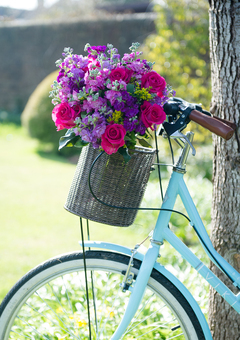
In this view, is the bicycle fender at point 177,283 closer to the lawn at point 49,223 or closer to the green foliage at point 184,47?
the lawn at point 49,223

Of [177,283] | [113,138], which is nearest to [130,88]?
[113,138]

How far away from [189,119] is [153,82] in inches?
8.7

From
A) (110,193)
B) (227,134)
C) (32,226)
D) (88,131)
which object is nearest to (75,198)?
(110,193)

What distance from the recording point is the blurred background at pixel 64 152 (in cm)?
341

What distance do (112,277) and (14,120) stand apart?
29.4 feet

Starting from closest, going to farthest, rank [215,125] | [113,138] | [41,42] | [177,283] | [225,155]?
1. [113,138]
2. [215,125]
3. [177,283]
4. [225,155]
5. [41,42]

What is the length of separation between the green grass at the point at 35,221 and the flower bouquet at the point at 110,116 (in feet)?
5.09

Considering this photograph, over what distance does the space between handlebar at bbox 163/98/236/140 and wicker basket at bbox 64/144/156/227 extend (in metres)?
0.13

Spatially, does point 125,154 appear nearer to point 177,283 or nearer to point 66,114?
point 66,114

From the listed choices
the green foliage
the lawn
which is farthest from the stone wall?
the lawn

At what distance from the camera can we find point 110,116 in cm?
120

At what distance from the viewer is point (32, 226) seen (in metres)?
3.80

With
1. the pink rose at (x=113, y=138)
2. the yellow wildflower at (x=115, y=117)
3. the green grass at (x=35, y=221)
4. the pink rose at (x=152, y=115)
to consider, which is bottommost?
the pink rose at (x=113, y=138)

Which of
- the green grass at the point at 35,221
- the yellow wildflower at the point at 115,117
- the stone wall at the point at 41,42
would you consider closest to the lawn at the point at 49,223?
the green grass at the point at 35,221
